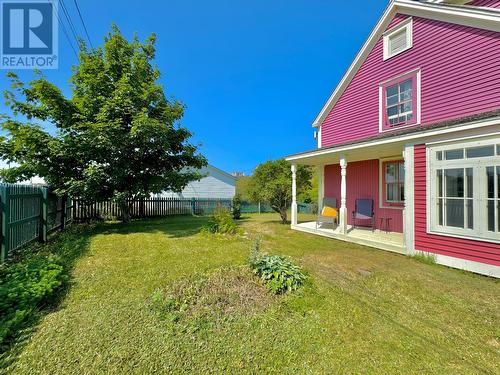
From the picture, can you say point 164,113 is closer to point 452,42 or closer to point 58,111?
point 58,111

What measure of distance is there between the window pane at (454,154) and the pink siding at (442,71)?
1.90 meters

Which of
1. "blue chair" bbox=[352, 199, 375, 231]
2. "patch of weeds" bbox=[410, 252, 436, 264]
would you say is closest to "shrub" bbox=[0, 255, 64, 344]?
"patch of weeds" bbox=[410, 252, 436, 264]

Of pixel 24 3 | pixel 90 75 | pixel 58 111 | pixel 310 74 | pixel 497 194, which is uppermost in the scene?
pixel 310 74

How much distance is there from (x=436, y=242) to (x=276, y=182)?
6.95m

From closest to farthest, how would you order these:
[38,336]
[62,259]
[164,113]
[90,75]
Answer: [38,336] < [62,259] < [90,75] < [164,113]

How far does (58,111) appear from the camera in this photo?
802 centimetres

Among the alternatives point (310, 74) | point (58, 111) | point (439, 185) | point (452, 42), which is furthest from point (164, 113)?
point (310, 74)

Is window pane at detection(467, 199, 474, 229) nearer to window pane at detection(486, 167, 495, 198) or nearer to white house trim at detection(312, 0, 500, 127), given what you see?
window pane at detection(486, 167, 495, 198)

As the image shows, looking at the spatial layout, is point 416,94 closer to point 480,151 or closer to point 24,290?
point 480,151

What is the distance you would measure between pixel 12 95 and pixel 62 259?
7025 millimetres

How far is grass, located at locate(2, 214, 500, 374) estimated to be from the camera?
2238 mm

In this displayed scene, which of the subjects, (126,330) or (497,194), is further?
(497,194)

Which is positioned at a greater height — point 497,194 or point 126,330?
point 497,194

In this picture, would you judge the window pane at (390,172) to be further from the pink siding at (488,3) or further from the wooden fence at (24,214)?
the wooden fence at (24,214)
